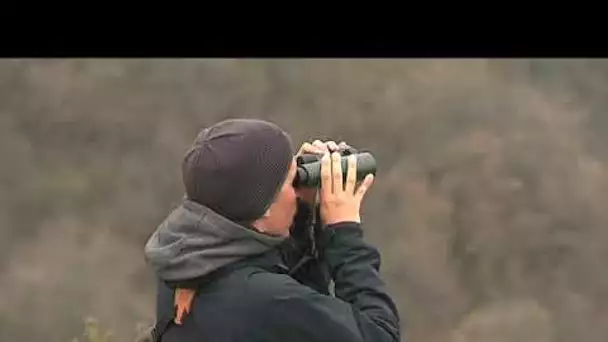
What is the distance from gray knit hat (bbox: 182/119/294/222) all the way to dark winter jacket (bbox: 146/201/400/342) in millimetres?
21

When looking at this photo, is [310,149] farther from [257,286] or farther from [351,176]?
[257,286]

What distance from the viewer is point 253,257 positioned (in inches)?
45.3

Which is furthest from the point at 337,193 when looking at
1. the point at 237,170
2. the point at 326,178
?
the point at 237,170

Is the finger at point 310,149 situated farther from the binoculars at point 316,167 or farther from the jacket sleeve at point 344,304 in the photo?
the jacket sleeve at point 344,304

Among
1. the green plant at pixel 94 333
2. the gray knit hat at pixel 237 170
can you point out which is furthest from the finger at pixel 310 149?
the green plant at pixel 94 333

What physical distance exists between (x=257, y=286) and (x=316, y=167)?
0.18m

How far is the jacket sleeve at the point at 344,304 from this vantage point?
3.62 ft

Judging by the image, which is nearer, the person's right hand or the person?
the person

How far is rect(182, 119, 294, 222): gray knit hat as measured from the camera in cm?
115

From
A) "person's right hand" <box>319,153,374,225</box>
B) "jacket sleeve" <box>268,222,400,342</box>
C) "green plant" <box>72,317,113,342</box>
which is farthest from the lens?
"green plant" <box>72,317,113,342</box>

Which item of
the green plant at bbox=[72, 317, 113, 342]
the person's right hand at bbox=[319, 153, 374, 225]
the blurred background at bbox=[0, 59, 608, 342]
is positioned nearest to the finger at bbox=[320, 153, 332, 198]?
the person's right hand at bbox=[319, 153, 374, 225]

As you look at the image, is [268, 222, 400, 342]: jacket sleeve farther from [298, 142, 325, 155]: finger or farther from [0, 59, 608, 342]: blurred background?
[0, 59, 608, 342]: blurred background

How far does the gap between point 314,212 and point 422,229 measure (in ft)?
5.59
